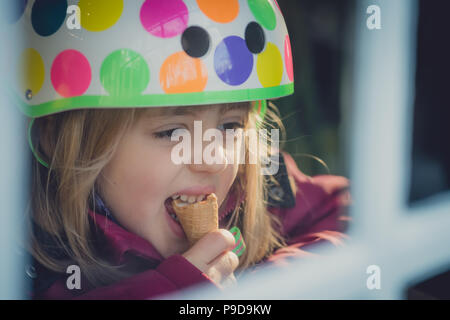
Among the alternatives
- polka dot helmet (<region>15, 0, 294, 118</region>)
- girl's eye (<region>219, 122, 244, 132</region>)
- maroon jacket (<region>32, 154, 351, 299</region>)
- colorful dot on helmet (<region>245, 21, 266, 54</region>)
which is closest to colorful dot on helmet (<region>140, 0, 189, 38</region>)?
polka dot helmet (<region>15, 0, 294, 118</region>)

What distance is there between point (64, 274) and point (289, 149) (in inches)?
26.1

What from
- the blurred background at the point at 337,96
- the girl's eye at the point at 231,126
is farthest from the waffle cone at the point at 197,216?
the blurred background at the point at 337,96

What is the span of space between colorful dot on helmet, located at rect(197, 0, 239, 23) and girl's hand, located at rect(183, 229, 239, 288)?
37 centimetres

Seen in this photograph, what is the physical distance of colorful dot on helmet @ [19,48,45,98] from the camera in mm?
815

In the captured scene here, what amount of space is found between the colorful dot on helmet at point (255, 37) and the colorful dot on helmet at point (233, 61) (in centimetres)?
1

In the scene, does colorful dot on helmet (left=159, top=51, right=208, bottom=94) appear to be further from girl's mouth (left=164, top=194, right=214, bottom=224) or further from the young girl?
girl's mouth (left=164, top=194, right=214, bottom=224)

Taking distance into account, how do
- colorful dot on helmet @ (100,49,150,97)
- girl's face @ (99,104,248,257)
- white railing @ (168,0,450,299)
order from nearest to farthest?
colorful dot on helmet @ (100,49,150,97)
girl's face @ (99,104,248,257)
white railing @ (168,0,450,299)

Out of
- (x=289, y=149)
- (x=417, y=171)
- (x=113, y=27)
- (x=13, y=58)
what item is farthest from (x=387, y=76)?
(x=13, y=58)

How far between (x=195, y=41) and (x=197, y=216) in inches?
12.1

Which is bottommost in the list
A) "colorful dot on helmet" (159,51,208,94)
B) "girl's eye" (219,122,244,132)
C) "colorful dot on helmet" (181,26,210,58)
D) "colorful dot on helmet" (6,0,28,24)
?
"girl's eye" (219,122,244,132)

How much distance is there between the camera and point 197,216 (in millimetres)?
935

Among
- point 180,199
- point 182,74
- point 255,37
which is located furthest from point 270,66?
point 180,199

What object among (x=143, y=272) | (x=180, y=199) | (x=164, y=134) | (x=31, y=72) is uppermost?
(x=31, y=72)

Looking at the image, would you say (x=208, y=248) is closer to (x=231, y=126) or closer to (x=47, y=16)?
(x=231, y=126)
